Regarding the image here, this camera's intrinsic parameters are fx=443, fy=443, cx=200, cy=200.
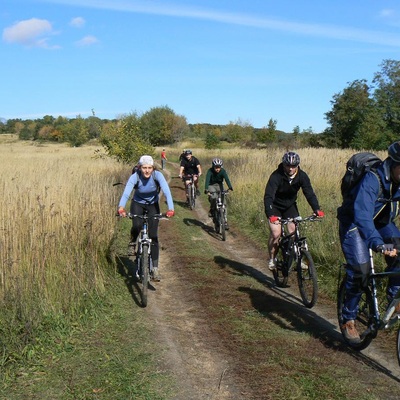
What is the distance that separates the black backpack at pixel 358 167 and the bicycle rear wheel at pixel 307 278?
6.67 ft

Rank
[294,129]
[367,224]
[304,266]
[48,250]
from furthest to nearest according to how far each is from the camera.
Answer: [294,129] → [304,266] → [48,250] → [367,224]

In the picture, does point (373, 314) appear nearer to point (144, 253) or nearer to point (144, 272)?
point (144, 272)

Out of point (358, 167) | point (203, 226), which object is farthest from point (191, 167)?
point (358, 167)

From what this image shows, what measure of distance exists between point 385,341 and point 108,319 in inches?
134

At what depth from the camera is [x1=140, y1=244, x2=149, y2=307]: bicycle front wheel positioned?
635cm

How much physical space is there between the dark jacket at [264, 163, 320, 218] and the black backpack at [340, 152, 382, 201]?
2.35 metres

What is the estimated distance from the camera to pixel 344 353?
4.79m

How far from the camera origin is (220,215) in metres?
11.8

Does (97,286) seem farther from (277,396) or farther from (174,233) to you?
(174,233)

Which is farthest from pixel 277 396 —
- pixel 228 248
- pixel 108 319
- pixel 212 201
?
pixel 212 201

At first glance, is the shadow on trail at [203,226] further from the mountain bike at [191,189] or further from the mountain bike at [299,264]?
the mountain bike at [299,264]

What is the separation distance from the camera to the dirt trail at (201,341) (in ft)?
13.6

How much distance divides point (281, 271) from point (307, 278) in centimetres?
85

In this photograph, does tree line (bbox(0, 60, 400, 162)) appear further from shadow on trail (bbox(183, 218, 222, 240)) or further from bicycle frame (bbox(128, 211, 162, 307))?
bicycle frame (bbox(128, 211, 162, 307))
